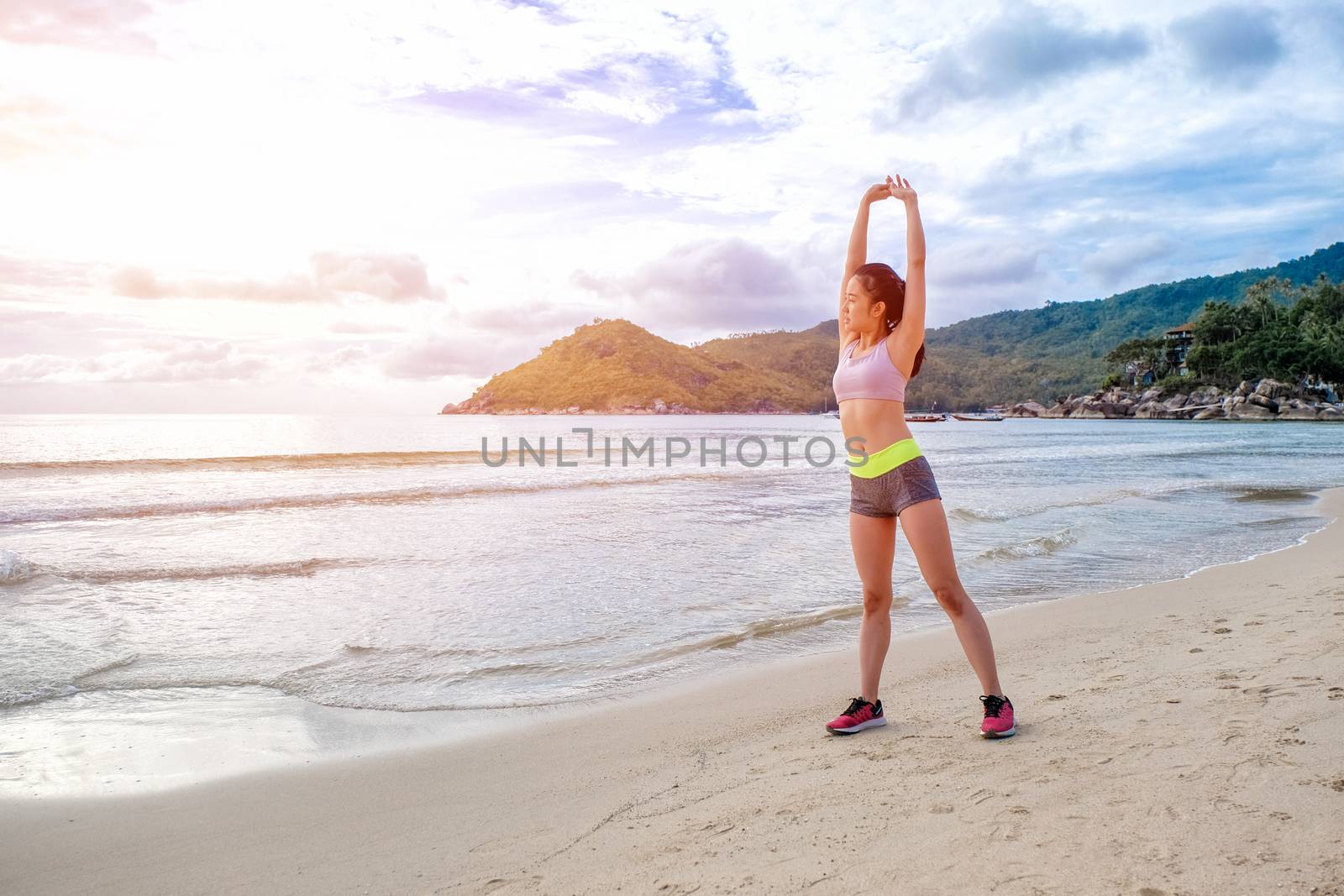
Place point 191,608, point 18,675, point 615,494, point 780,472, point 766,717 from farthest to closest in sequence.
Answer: point 780,472 < point 615,494 < point 191,608 < point 18,675 < point 766,717

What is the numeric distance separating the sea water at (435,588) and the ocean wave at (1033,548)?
55 mm

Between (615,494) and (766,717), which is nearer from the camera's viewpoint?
(766,717)

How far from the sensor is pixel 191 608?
7113 mm

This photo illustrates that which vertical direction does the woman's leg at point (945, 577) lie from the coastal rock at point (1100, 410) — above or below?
below

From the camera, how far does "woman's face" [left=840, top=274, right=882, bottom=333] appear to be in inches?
137

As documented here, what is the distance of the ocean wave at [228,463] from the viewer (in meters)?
24.4

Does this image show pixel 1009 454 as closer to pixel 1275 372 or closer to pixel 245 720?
pixel 245 720

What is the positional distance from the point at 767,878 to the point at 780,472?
75.5 feet

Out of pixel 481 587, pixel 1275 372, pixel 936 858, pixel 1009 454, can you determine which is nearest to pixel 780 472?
pixel 1009 454

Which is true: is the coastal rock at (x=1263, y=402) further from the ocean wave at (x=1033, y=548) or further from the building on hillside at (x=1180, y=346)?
the ocean wave at (x=1033, y=548)

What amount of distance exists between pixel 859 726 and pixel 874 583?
66cm

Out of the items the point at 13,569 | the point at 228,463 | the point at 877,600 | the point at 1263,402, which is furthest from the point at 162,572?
the point at 1263,402

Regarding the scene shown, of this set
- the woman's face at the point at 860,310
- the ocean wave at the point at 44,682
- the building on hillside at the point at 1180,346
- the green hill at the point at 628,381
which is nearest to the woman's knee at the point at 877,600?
the woman's face at the point at 860,310

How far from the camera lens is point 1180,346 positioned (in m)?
117
